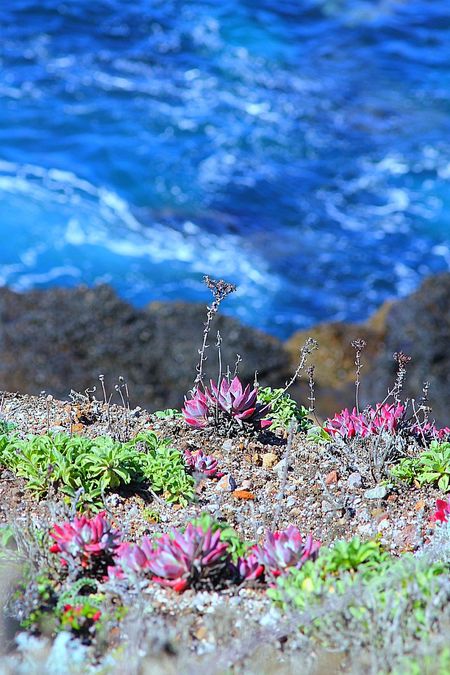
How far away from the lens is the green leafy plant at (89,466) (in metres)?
4.30

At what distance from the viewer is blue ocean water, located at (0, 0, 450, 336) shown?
54.2ft

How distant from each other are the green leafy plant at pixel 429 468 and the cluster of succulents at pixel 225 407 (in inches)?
31.7

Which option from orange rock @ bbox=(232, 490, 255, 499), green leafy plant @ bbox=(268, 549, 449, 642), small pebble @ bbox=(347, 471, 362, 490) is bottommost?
orange rock @ bbox=(232, 490, 255, 499)

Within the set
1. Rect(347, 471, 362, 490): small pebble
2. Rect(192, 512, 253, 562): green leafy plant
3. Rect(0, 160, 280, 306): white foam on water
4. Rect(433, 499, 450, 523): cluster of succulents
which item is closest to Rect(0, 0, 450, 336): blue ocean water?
Rect(0, 160, 280, 306): white foam on water

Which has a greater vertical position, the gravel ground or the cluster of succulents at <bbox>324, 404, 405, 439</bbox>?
the cluster of succulents at <bbox>324, 404, 405, 439</bbox>

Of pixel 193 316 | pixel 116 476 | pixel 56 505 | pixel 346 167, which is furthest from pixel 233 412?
pixel 346 167

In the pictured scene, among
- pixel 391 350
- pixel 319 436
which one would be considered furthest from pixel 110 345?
pixel 319 436

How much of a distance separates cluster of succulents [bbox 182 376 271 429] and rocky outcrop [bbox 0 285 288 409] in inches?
→ 215

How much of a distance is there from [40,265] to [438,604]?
1448cm

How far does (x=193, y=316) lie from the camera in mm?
11766

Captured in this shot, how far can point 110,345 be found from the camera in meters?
11.0

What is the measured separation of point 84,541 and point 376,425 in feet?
5.97

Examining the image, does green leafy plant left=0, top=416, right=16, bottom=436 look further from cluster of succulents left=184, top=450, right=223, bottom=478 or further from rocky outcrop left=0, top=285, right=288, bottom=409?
rocky outcrop left=0, top=285, right=288, bottom=409

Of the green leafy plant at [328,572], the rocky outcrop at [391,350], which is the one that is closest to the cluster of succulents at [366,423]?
the green leafy plant at [328,572]
